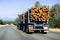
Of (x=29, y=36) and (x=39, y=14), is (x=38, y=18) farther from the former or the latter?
(x=29, y=36)

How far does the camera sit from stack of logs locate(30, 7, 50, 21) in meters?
31.7

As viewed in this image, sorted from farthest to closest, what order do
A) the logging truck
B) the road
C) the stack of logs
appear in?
the stack of logs < the logging truck < the road

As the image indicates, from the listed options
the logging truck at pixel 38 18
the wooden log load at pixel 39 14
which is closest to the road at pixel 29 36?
the logging truck at pixel 38 18

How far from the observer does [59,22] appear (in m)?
53.7

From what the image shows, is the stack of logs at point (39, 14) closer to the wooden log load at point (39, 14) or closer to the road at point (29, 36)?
the wooden log load at point (39, 14)

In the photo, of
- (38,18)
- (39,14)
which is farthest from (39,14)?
(38,18)

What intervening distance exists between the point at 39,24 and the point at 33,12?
6.61 ft

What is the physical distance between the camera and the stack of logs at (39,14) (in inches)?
1247

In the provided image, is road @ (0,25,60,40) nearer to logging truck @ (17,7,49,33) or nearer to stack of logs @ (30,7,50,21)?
logging truck @ (17,7,49,33)

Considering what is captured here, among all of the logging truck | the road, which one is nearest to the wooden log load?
the logging truck

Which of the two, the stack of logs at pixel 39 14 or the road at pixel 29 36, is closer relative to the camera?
the road at pixel 29 36

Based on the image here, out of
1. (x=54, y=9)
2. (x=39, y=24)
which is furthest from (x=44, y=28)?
(x=54, y=9)

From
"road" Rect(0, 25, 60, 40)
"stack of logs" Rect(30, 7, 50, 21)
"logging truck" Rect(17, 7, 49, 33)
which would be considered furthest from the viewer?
"stack of logs" Rect(30, 7, 50, 21)

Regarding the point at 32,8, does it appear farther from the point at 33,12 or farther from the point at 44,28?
the point at 44,28
